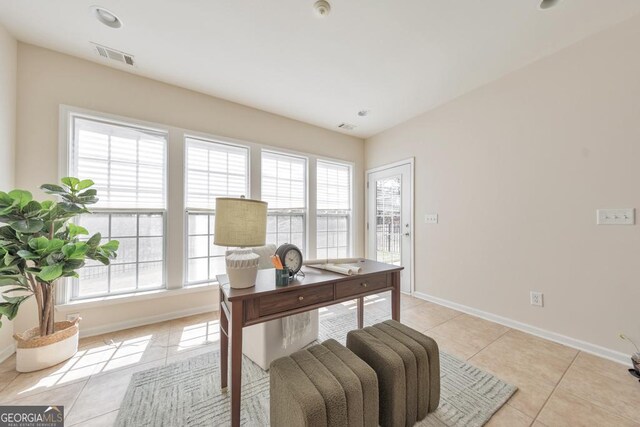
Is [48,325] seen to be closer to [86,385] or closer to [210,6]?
[86,385]

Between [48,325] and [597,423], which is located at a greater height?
[48,325]

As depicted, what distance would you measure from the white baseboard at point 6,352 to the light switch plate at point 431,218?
4.60 meters

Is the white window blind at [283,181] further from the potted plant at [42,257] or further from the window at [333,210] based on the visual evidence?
the potted plant at [42,257]

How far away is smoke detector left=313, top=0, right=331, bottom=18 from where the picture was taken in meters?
1.73

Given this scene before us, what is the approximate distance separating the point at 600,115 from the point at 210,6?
3.38 m

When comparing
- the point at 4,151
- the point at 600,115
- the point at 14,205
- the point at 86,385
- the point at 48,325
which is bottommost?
the point at 86,385

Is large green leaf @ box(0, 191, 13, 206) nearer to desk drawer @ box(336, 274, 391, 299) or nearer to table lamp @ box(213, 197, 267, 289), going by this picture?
table lamp @ box(213, 197, 267, 289)

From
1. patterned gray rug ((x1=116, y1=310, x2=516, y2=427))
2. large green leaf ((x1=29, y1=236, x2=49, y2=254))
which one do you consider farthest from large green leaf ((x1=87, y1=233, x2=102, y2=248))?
patterned gray rug ((x1=116, y1=310, x2=516, y2=427))

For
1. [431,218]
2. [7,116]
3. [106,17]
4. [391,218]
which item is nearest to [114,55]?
[106,17]

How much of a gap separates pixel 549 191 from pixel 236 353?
10.2ft

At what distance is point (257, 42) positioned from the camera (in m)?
2.15

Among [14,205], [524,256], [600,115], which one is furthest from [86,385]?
[600,115]

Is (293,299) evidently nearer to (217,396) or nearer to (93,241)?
(217,396)

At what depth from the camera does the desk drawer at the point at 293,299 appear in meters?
1.33
